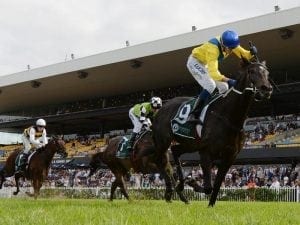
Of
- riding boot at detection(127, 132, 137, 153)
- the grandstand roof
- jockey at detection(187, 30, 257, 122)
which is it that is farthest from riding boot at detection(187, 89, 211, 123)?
the grandstand roof

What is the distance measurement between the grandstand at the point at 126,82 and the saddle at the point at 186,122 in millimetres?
18281

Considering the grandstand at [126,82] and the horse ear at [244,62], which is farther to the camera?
the grandstand at [126,82]

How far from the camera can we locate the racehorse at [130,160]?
39.0ft

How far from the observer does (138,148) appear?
1228 cm

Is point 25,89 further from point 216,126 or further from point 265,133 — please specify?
point 216,126

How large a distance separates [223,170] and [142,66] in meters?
28.9

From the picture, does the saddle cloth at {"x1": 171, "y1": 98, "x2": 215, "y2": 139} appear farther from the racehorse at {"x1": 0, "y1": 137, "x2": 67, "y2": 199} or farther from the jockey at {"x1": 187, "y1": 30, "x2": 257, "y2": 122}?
the racehorse at {"x1": 0, "y1": 137, "x2": 67, "y2": 199}

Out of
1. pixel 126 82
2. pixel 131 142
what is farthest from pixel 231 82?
pixel 126 82

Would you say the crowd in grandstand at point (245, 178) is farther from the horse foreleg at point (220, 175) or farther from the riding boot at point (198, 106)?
the horse foreleg at point (220, 175)

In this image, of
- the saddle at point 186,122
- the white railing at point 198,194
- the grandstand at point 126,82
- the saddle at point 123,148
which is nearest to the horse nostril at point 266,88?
the saddle at point 186,122

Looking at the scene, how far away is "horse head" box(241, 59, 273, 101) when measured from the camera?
7.26 metres

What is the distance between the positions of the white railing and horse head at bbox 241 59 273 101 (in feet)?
41.6

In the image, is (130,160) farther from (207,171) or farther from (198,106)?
(207,171)

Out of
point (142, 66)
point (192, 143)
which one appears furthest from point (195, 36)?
point (192, 143)
